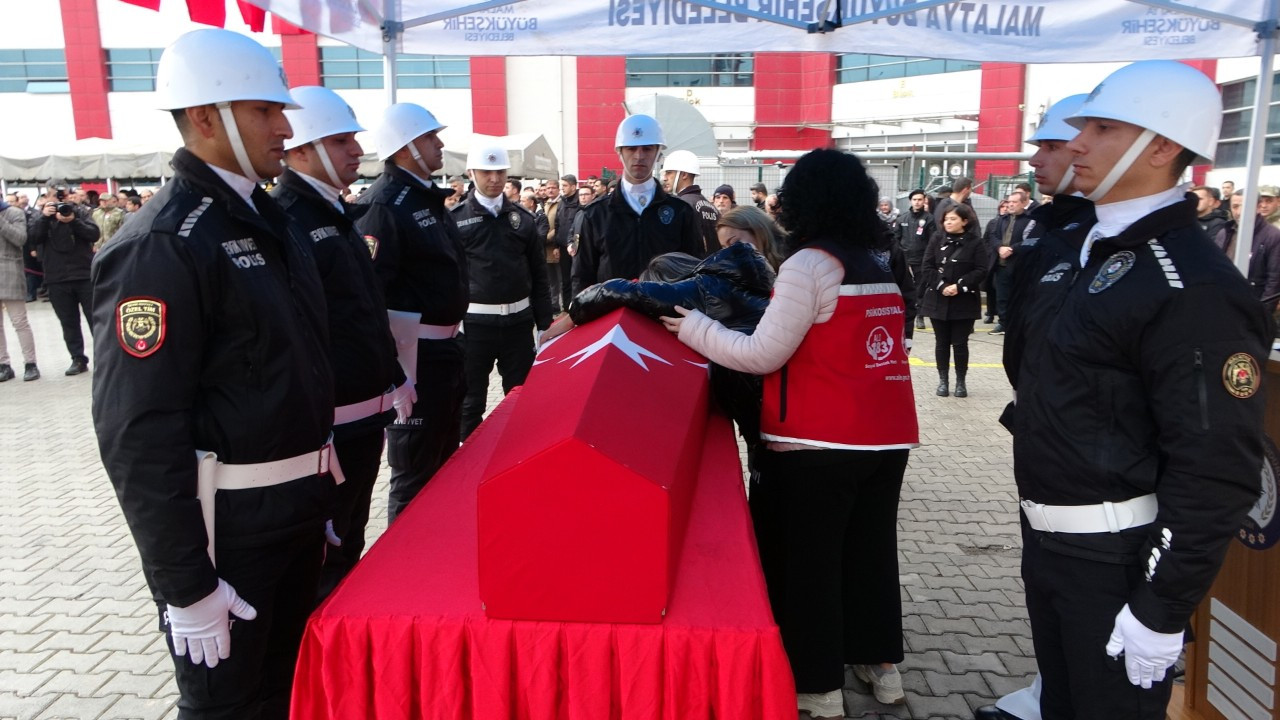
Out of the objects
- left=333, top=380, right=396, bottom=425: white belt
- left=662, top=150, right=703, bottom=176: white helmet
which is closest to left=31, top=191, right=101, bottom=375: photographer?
left=662, top=150, right=703, bottom=176: white helmet

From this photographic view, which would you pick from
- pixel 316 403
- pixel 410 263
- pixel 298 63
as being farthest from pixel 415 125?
pixel 298 63

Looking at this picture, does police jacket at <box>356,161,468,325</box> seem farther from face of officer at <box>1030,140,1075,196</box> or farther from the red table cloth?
face of officer at <box>1030,140,1075,196</box>

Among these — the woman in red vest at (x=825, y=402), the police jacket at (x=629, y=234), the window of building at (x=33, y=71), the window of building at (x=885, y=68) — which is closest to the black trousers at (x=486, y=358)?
the police jacket at (x=629, y=234)

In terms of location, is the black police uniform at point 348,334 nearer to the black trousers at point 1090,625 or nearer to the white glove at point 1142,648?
the black trousers at point 1090,625

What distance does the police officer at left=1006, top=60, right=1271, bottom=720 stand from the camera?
1575 mm

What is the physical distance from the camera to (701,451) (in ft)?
8.20

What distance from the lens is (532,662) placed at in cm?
164

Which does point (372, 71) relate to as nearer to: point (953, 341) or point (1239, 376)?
point (953, 341)

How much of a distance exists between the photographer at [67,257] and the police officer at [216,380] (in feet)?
25.9

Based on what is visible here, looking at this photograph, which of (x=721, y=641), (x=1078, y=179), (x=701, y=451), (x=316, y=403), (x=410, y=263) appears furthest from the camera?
(x=410, y=263)

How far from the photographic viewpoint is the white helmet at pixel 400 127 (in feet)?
12.2

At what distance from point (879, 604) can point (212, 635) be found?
2.04 meters

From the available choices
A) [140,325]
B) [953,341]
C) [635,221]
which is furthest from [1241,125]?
[140,325]

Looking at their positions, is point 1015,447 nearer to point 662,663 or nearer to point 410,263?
point 662,663
